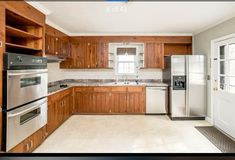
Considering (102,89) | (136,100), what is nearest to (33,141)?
(102,89)

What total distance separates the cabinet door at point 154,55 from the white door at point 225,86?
147cm

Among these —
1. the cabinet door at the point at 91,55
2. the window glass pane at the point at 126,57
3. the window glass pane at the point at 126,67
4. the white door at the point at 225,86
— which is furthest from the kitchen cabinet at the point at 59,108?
the white door at the point at 225,86

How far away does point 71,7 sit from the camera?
2877mm

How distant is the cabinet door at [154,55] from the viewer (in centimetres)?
518

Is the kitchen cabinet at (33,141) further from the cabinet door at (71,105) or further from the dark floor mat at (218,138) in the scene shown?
the dark floor mat at (218,138)

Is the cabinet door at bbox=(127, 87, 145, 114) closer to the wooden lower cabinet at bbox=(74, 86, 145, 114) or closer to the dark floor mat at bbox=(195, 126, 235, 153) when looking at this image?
the wooden lower cabinet at bbox=(74, 86, 145, 114)

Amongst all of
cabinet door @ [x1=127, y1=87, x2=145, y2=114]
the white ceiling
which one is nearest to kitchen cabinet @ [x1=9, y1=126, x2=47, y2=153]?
the white ceiling

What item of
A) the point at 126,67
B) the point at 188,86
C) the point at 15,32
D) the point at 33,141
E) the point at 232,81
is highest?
the point at 15,32

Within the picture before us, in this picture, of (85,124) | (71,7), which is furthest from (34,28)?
(85,124)

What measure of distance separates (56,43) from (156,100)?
107 inches

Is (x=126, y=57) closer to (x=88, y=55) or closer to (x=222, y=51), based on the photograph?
(x=88, y=55)

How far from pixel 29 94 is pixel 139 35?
11.5 ft

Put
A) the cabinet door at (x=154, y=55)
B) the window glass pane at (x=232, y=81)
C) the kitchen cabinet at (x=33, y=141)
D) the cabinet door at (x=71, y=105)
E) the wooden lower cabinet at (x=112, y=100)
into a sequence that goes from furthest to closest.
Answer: the cabinet door at (x=154, y=55) → the wooden lower cabinet at (x=112, y=100) → the cabinet door at (x=71, y=105) → the window glass pane at (x=232, y=81) → the kitchen cabinet at (x=33, y=141)

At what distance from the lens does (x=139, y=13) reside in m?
3.23
